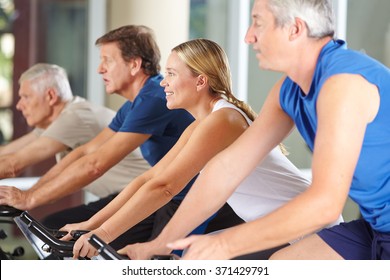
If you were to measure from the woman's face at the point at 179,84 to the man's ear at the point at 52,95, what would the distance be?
1581mm

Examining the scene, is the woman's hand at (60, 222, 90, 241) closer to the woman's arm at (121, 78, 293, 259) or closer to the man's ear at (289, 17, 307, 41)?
the woman's arm at (121, 78, 293, 259)

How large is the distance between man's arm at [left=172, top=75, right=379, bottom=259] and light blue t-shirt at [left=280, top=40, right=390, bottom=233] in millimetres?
79

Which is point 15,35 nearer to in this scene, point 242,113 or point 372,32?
point 372,32

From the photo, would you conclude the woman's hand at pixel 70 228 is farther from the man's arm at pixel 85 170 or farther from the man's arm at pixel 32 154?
the man's arm at pixel 32 154

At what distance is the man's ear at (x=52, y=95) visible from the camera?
13.6ft

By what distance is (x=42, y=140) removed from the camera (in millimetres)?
3895

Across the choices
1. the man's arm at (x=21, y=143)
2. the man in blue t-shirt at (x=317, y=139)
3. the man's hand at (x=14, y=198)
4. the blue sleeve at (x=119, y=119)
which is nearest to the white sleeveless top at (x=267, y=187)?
the man in blue t-shirt at (x=317, y=139)

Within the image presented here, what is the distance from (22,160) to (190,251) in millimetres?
2357

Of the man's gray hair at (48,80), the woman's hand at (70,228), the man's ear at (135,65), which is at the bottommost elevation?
the woman's hand at (70,228)

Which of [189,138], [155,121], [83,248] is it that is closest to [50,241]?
[83,248]

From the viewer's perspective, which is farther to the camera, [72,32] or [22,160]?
[72,32]

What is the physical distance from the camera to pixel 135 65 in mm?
3471
